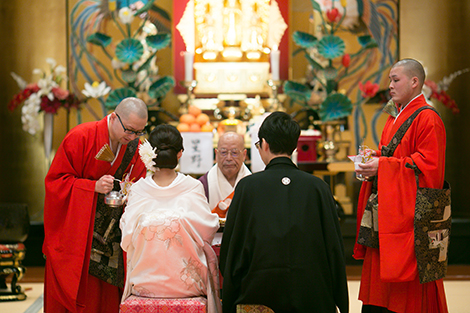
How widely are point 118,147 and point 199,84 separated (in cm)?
276

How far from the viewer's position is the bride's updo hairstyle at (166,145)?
2.45m

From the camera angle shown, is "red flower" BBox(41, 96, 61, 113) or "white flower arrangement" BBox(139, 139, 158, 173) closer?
"white flower arrangement" BBox(139, 139, 158, 173)

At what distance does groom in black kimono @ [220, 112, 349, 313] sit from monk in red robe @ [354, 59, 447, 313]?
2.42ft

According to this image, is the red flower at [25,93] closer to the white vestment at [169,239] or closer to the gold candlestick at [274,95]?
the gold candlestick at [274,95]

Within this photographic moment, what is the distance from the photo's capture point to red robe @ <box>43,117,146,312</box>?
2908 millimetres

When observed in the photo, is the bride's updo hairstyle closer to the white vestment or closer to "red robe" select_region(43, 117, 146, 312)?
the white vestment

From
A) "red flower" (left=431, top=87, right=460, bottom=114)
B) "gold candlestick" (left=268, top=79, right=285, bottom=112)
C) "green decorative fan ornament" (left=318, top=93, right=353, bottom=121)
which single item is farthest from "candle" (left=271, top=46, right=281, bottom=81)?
"red flower" (left=431, top=87, right=460, bottom=114)

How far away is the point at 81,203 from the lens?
295 centimetres

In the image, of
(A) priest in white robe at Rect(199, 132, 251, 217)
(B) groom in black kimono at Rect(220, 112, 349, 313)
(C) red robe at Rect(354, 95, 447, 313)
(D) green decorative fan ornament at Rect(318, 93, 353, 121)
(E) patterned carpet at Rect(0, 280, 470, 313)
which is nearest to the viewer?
(B) groom in black kimono at Rect(220, 112, 349, 313)

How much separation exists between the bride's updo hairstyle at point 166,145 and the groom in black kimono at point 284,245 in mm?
440

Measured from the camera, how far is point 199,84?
5770 mm

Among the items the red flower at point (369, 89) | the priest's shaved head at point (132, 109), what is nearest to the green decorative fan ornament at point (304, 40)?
the red flower at point (369, 89)

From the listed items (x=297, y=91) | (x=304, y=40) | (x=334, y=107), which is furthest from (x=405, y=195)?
(x=304, y=40)

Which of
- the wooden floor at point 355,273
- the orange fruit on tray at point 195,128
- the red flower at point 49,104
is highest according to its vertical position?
the red flower at point 49,104
